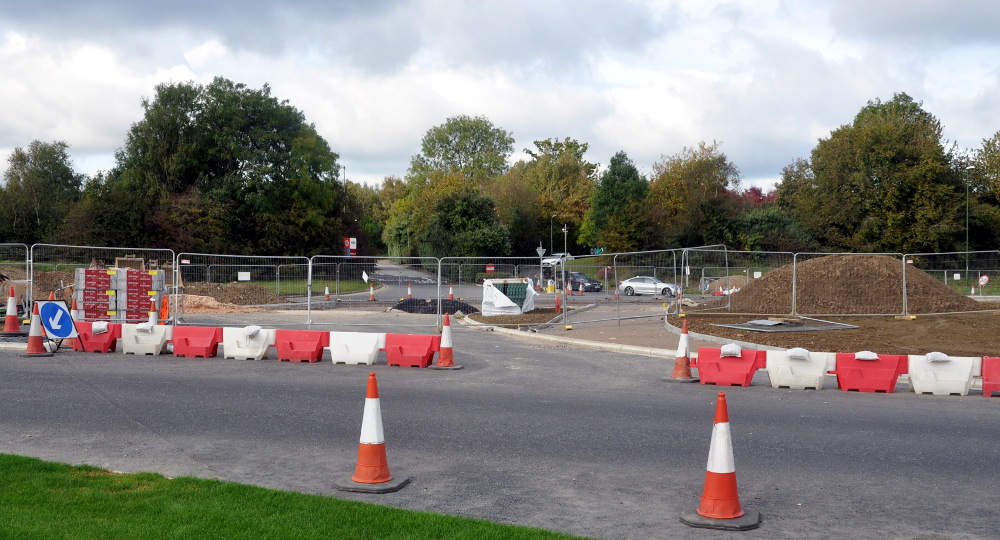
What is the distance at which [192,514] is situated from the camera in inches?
219

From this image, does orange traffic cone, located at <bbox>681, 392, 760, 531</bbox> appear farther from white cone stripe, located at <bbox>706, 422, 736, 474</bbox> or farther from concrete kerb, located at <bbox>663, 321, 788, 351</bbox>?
concrete kerb, located at <bbox>663, 321, 788, 351</bbox>

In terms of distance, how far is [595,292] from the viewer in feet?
105

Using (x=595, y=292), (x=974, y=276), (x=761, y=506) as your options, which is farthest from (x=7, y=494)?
(x=974, y=276)

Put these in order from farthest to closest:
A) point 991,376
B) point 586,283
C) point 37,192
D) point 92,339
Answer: point 37,192, point 586,283, point 92,339, point 991,376

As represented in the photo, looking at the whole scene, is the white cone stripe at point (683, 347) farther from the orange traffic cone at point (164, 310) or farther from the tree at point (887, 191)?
the tree at point (887, 191)

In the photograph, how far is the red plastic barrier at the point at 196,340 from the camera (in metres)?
15.6

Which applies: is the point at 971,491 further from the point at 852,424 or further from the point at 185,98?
the point at 185,98

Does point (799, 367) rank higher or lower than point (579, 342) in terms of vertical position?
higher

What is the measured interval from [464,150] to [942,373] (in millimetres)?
88053

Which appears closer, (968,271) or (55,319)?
(55,319)

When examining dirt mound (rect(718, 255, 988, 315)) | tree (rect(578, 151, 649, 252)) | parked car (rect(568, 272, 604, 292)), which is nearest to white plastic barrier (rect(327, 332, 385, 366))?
dirt mound (rect(718, 255, 988, 315))

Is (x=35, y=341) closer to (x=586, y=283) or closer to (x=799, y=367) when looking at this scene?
(x=799, y=367)

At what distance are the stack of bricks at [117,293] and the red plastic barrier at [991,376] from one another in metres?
17.2

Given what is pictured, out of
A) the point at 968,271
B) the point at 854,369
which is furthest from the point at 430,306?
the point at 968,271
